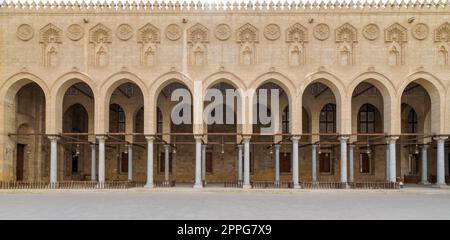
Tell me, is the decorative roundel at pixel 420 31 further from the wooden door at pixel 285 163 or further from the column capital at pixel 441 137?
the wooden door at pixel 285 163

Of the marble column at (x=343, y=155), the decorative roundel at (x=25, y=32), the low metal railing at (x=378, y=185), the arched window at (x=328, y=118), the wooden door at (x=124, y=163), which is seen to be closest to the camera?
the low metal railing at (x=378, y=185)

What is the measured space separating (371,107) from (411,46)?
7597mm

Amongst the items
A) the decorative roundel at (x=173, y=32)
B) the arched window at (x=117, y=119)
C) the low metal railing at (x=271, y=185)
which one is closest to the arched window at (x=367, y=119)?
the low metal railing at (x=271, y=185)

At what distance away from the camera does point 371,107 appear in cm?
3000

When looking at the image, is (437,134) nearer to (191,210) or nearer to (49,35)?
(191,210)

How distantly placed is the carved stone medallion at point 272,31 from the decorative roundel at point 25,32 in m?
12.0

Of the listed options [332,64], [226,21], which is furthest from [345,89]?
[226,21]

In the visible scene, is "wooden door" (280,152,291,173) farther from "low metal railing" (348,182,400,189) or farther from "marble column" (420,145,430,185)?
"marble column" (420,145,430,185)

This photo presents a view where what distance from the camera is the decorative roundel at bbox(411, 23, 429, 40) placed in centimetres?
Result: 2300

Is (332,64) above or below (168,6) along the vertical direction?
below

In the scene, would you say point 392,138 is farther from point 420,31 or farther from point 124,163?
point 124,163

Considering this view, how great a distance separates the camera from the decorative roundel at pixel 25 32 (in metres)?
23.1

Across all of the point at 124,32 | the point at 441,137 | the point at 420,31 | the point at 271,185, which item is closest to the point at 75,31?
the point at 124,32

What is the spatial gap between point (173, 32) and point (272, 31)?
5.08m
